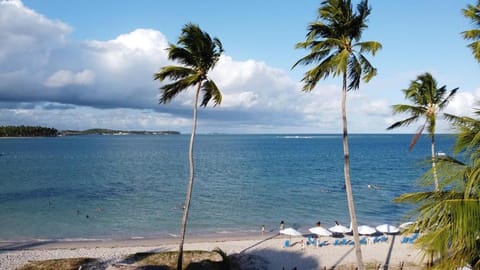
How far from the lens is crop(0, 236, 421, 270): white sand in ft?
76.1

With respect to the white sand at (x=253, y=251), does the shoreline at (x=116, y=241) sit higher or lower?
lower

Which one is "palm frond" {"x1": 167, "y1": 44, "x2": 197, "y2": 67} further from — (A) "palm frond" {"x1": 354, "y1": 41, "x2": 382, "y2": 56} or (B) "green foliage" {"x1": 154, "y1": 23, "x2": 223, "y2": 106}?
(A) "palm frond" {"x1": 354, "y1": 41, "x2": 382, "y2": 56}

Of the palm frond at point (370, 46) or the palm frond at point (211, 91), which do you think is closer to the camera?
the palm frond at point (370, 46)

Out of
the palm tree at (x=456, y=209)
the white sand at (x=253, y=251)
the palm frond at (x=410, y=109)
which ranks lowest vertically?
the white sand at (x=253, y=251)

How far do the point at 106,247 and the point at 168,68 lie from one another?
17.8 m

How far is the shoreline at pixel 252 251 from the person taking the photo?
23141 millimetres

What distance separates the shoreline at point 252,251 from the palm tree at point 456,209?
17359 millimetres

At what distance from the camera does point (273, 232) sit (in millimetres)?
34281

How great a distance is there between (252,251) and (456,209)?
2205 centimetres

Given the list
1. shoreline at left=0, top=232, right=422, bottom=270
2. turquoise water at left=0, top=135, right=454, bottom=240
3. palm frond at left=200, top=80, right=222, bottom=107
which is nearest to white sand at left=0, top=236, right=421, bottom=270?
shoreline at left=0, top=232, right=422, bottom=270

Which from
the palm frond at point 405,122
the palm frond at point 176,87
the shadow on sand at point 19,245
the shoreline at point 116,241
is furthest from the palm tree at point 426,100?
the shadow on sand at point 19,245

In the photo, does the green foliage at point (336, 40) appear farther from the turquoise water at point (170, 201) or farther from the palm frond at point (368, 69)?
the turquoise water at point (170, 201)

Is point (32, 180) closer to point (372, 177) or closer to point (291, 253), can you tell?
point (291, 253)

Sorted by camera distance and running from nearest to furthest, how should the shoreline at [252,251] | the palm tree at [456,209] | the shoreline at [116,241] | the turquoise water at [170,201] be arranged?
the palm tree at [456,209] < the shoreline at [252,251] < the shoreline at [116,241] < the turquoise water at [170,201]
